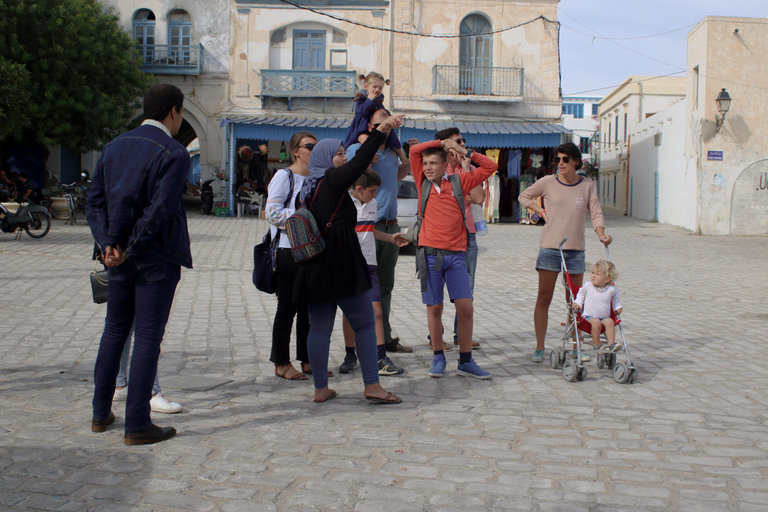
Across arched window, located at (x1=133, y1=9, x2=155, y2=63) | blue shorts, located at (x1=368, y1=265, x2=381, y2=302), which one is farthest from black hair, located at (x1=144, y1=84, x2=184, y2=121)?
arched window, located at (x1=133, y1=9, x2=155, y2=63)

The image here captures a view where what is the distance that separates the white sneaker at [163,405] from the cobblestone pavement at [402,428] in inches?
2.3

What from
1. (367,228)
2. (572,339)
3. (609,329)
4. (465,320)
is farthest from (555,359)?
(367,228)

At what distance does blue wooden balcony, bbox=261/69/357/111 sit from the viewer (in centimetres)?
2580

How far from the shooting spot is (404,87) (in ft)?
86.0

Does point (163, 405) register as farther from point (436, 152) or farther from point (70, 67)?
point (70, 67)

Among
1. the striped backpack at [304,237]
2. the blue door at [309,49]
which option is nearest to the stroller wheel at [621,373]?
the striped backpack at [304,237]

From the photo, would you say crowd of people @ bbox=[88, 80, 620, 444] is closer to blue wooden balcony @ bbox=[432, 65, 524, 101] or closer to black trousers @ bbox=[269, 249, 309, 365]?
black trousers @ bbox=[269, 249, 309, 365]

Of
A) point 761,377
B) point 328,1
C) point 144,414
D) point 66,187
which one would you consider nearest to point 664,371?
point 761,377

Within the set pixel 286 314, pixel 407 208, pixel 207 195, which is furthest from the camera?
pixel 207 195

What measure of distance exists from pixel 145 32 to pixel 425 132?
34.9ft

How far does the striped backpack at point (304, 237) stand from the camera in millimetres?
4277

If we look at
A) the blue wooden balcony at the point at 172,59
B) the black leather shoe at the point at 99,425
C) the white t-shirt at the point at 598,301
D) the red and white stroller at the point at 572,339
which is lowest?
the black leather shoe at the point at 99,425

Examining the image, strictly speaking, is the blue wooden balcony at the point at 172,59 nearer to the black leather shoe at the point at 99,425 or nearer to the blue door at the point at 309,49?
the blue door at the point at 309,49

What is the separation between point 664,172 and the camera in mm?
27562
